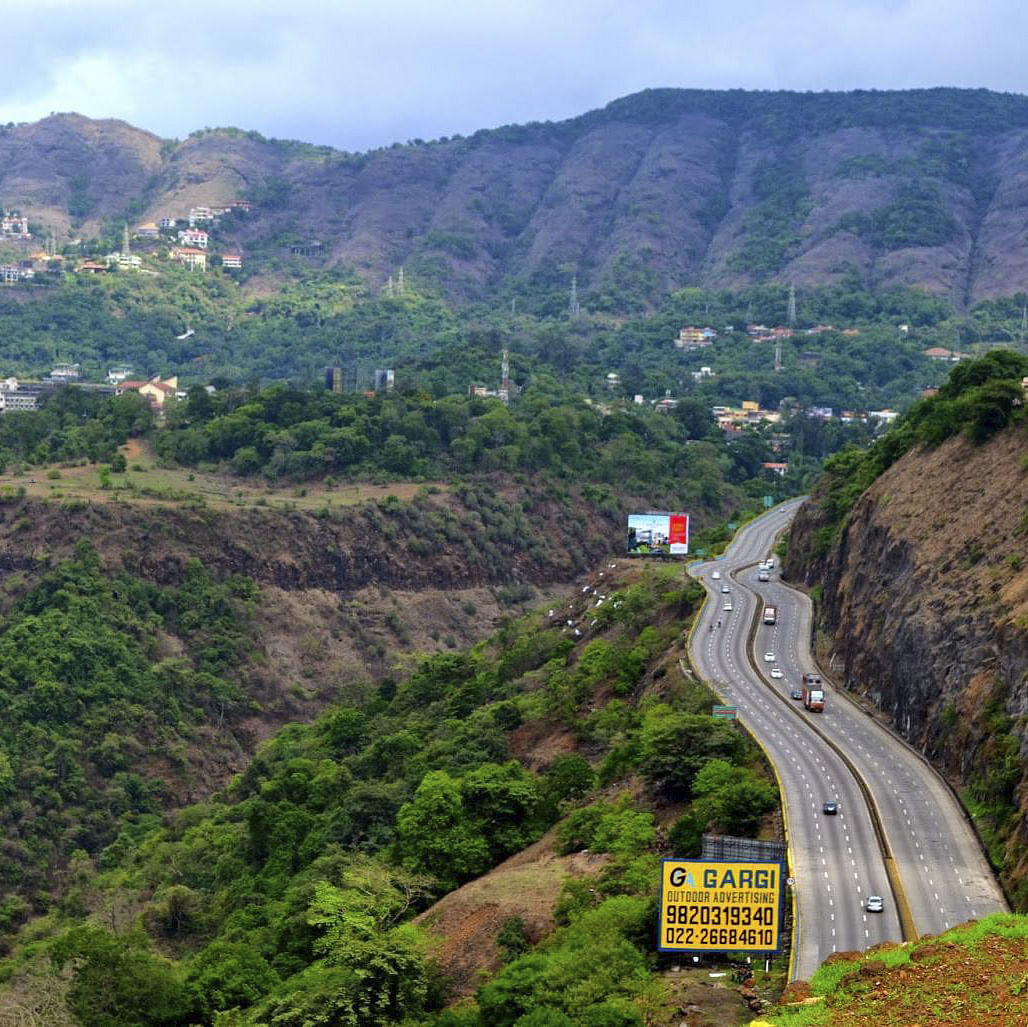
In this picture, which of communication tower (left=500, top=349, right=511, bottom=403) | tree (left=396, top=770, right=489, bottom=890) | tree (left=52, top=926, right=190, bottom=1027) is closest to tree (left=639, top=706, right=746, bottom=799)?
tree (left=396, top=770, right=489, bottom=890)

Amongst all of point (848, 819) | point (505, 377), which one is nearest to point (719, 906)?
point (848, 819)

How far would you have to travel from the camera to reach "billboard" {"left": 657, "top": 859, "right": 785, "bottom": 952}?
46094 mm

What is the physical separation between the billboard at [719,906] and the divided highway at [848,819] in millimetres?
1296

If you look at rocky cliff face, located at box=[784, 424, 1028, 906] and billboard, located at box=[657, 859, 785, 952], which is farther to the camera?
rocky cliff face, located at box=[784, 424, 1028, 906]

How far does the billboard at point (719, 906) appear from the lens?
4609 cm

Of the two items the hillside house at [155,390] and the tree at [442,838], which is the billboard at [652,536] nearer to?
the tree at [442,838]

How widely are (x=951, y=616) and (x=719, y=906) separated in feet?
73.9

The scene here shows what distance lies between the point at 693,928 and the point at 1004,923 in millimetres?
7790

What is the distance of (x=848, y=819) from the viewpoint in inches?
2195

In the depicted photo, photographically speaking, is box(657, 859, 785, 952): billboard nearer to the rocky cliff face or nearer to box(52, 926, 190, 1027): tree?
the rocky cliff face

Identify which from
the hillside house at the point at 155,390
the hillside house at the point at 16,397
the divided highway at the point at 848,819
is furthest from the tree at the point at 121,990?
the hillside house at the point at 16,397

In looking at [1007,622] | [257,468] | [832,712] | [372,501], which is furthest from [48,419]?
[1007,622]

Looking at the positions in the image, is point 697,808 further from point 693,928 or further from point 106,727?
point 106,727

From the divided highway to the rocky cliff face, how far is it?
1.07 m
